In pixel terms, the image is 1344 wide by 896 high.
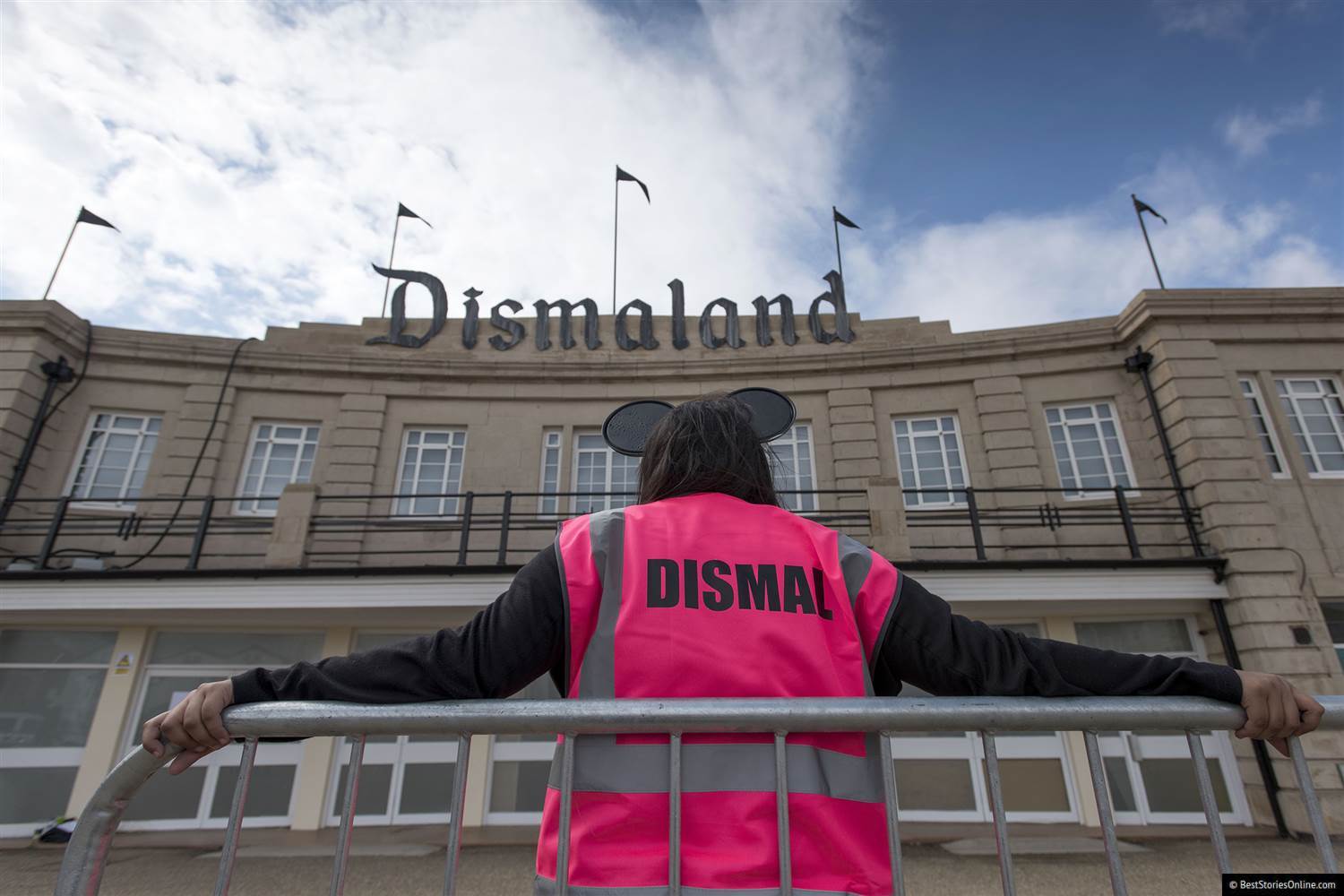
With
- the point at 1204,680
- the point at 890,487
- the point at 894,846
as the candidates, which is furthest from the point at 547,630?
the point at 890,487

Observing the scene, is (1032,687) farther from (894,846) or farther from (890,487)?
(890,487)

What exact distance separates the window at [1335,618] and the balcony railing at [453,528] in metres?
1.77

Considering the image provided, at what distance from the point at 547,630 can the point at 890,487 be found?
9.89 metres

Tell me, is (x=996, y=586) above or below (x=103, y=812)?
above

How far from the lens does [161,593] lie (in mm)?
10164

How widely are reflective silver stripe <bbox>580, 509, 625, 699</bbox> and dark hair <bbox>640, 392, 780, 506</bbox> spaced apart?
0.34 m

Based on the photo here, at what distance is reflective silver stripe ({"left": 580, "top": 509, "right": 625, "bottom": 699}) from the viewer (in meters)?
1.51

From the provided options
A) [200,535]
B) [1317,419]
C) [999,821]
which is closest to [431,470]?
[200,535]

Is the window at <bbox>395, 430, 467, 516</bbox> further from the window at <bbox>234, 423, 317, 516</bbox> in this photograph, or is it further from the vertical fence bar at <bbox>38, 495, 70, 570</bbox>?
the vertical fence bar at <bbox>38, 495, 70, 570</bbox>

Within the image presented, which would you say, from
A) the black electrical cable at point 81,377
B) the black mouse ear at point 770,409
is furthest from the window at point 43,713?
the black mouse ear at point 770,409

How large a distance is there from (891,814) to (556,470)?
1221cm

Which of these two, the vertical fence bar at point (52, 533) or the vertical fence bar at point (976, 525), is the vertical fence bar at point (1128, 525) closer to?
the vertical fence bar at point (976, 525)

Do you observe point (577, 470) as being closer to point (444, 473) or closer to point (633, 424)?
point (444, 473)

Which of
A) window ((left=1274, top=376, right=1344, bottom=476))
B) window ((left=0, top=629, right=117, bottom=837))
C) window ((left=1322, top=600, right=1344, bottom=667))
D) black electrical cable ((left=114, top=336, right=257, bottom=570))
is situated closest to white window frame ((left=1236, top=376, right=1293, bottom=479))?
window ((left=1274, top=376, right=1344, bottom=476))
